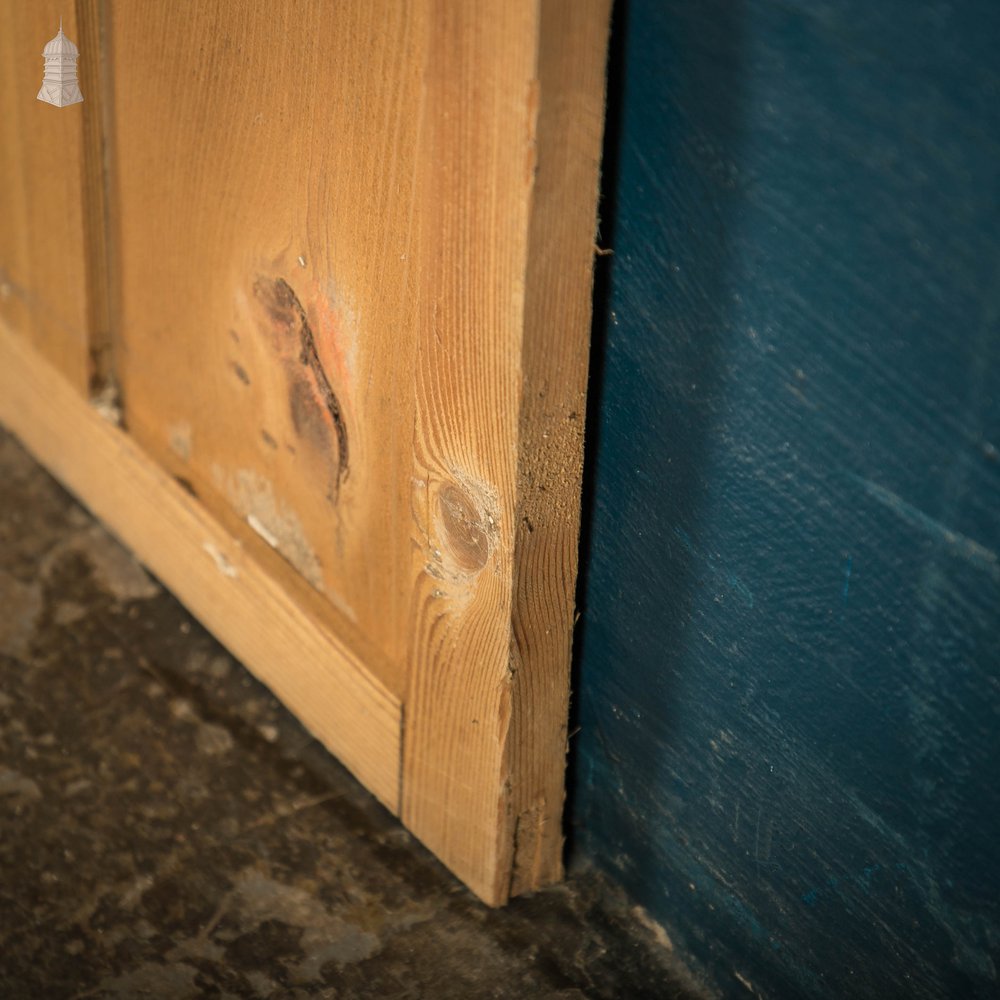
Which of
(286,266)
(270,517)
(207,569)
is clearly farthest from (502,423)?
(207,569)

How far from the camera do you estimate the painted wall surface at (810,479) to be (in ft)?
3.24

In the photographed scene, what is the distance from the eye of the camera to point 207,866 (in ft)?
5.23

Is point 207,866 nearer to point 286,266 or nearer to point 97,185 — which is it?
point 286,266

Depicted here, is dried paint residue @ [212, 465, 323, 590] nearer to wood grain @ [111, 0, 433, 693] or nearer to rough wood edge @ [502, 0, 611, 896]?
wood grain @ [111, 0, 433, 693]

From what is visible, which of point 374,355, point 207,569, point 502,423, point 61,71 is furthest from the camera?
point 207,569

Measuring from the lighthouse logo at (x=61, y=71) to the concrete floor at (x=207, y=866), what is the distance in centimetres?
66

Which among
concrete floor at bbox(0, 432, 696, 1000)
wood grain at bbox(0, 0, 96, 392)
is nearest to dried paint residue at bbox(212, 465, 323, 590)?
concrete floor at bbox(0, 432, 696, 1000)

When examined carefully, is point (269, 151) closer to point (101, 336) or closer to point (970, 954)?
point (101, 336)

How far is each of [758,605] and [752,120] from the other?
407 mm

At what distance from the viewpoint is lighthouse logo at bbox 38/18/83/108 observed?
1.71 m

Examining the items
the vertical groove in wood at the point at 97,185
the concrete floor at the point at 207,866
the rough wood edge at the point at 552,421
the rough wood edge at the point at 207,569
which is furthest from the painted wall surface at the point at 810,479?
the vertical groove in wood at the point at 97,185

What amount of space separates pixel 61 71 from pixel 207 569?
64cm

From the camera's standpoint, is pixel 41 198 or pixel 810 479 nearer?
pixel 810 479

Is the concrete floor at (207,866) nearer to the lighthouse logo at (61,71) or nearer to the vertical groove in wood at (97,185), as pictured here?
the vertical groove in wood at (97,185)
